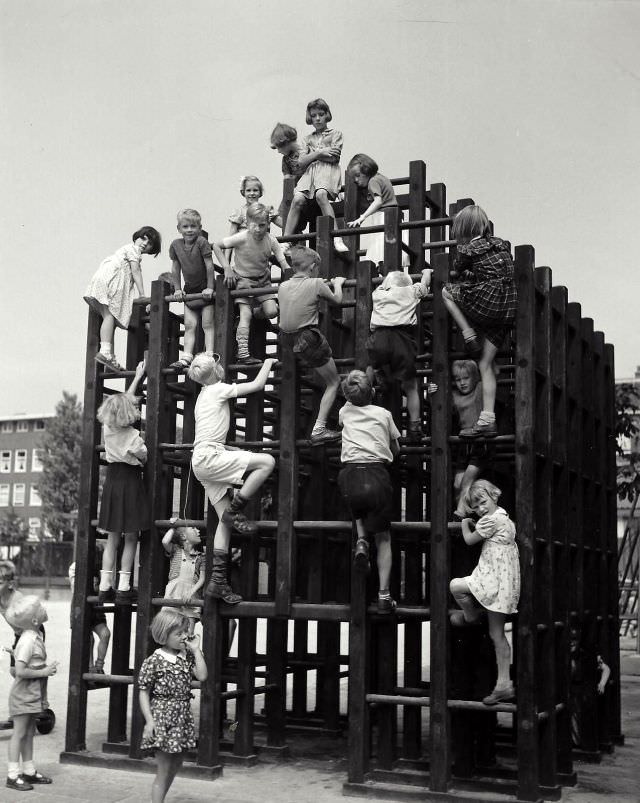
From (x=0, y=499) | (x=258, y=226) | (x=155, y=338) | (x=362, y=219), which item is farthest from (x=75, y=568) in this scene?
(x=0, y=499)

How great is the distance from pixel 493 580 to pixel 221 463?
268 centimetres

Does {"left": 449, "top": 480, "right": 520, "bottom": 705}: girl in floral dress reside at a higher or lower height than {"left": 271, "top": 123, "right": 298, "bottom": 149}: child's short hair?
lower

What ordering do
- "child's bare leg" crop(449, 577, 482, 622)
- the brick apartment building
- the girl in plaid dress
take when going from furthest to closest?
the brick apartment building < the girl in plaid dress < "child's bare leg" crop(449, 577, 482, 622)

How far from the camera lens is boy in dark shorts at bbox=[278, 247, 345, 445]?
8953mm

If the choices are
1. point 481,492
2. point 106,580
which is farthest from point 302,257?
point 106,580

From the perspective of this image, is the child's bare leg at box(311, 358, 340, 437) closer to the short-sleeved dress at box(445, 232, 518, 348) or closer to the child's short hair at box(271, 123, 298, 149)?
the short-sleeved dress at box(445, 232, 518, 348)

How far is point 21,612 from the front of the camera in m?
8.95

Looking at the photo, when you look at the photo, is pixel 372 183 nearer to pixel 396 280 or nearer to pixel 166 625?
pixel 396 280

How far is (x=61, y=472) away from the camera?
61.7 m

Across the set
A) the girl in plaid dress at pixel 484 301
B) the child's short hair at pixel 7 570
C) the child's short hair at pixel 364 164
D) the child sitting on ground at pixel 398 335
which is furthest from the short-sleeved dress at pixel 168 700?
the child's short hair at pixel 364 164

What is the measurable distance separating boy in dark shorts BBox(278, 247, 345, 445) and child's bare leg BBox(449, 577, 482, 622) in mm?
1733

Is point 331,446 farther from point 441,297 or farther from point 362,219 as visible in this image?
point 362,219

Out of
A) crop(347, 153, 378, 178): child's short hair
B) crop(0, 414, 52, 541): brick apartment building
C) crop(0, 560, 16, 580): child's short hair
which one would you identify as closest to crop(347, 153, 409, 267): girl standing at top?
crop(347, 153, 378, 178): child's short hair

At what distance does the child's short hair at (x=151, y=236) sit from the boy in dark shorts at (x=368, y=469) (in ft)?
10.9
